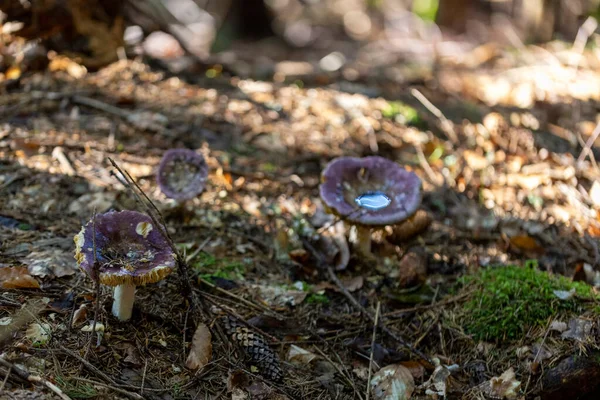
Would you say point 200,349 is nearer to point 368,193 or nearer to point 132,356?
point 132,356

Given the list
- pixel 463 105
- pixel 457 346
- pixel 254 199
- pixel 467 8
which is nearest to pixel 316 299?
pixel 457 346

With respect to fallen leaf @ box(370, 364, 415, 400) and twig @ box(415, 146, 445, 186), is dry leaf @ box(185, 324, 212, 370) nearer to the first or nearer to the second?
fallen leaf @ box(370, 364, 415, 400)

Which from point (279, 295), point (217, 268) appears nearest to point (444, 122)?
point (279, 295)

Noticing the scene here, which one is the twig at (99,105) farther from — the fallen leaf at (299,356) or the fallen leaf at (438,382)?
the fallen leaf at (438,382)

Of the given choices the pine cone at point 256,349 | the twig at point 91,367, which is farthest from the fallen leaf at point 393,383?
the twig at point 91,367

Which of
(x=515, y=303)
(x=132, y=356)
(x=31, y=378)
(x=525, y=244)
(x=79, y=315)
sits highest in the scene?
(x=31, y=378)

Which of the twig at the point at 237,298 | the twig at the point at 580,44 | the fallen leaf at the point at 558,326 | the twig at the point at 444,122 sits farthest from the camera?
the twig at the point at 580,44
